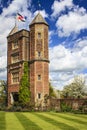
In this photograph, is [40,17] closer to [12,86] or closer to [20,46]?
[20,46]

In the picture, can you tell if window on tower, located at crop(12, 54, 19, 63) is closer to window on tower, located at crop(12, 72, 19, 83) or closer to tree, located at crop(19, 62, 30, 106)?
window on tower, located at crop(12, 72, 19, 83)

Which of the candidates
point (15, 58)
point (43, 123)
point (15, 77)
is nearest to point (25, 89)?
point (15, 77)

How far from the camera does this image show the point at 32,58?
145ft

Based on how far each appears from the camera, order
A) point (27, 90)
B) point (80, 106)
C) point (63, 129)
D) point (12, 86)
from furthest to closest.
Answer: point (12, 86), point (27, 90), point (80, 106), point (63, 129)

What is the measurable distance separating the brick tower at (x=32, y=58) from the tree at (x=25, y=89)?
2.11 ft

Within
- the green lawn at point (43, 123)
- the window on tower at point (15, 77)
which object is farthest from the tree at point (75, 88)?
the green lawn at point (43, 123)

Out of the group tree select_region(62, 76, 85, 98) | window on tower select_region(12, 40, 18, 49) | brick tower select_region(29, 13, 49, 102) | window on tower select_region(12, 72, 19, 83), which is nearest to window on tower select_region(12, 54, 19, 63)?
window on tower select_region(12, 40, 18, 49)

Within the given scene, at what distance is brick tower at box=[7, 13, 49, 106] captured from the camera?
43.2 meters

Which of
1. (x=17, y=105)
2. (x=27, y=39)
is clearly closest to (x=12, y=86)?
(x=17, y=105)

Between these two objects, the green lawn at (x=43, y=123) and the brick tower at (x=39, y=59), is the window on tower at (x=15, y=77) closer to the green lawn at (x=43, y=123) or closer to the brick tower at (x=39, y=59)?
the brick tower at (x=39, y=59)

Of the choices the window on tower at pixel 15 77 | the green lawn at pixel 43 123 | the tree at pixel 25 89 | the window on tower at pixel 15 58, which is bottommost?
the green lawn at pixel 43 123

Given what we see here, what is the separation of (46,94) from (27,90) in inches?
118

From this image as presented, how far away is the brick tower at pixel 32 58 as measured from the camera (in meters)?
43.2

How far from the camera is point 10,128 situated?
53.9 ft
